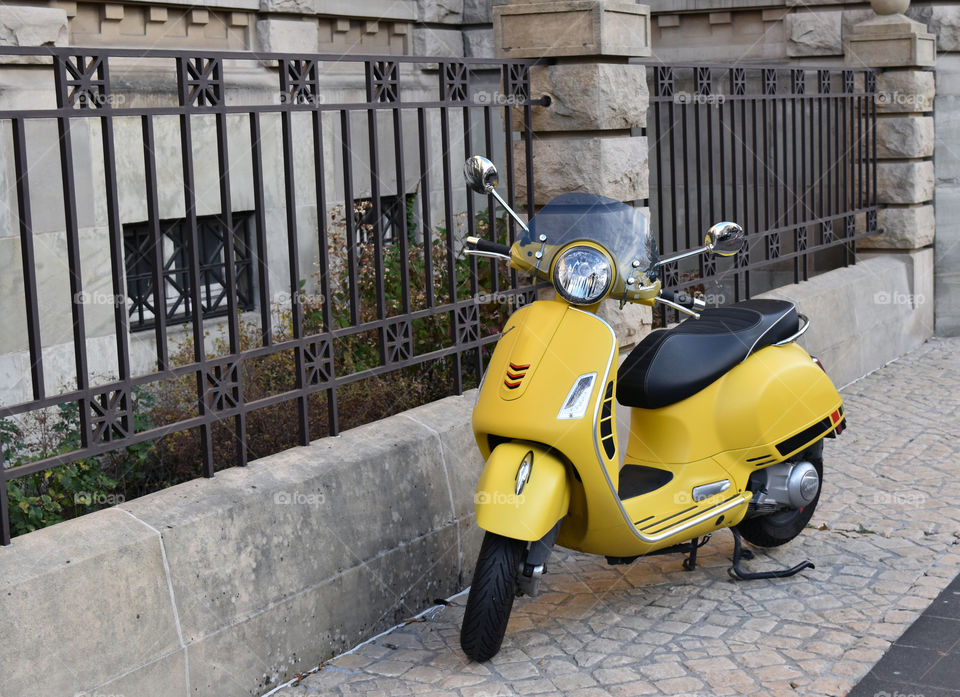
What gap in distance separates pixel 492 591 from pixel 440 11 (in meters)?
8.00

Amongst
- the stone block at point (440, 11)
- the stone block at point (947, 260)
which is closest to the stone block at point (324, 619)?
the stone block at point (440, 11)

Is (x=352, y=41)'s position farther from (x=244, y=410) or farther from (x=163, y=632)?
(x=163, y=632)

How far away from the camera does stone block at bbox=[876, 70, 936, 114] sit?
9945 mm

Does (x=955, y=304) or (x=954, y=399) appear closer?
(x=954, y=399)

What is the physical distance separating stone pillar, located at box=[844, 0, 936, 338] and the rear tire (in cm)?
472

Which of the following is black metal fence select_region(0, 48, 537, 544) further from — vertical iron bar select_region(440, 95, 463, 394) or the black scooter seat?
the black scooter seat

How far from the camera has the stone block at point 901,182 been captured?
33.3 feet

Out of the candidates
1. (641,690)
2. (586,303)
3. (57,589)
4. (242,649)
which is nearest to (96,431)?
(57,589)

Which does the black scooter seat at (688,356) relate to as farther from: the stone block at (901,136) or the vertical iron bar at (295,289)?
the stone block at (901,136)

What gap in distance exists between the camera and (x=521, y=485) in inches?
168

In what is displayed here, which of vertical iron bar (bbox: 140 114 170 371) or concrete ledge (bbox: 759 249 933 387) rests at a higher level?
vertical iron bar (bbox: 140 114 170 371)

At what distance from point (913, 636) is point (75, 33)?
6055 mm

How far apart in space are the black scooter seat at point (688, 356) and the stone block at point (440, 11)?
6573 mm

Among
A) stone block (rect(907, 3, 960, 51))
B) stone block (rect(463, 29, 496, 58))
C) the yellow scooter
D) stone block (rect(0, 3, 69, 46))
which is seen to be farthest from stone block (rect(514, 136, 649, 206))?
stone block (rect(463, 29, 496, 58))
